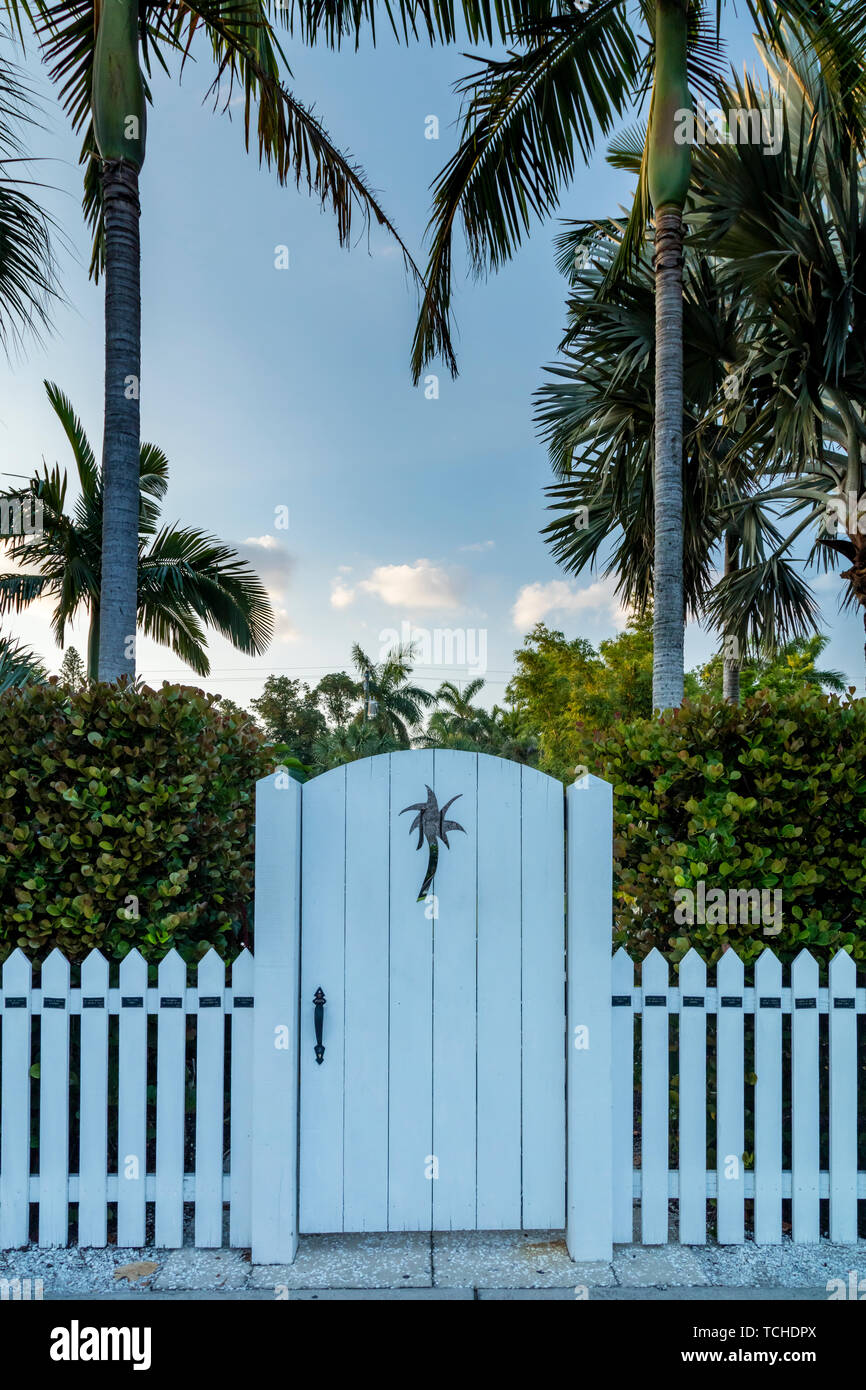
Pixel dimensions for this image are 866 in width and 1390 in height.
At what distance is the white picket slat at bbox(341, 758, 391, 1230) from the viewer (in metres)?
2.73

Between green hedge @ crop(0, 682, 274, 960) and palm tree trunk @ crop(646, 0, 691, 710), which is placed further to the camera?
palm tree trunk @ crop(646, 0, 691, 710)

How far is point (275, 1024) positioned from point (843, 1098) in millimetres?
2189

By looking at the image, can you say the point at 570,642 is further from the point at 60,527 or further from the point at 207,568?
the point at 60,527

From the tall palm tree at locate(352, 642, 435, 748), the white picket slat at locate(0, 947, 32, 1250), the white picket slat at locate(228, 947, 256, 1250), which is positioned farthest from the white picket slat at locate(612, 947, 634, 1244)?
the tall palm tree at locate(352, 642, 435, 748)

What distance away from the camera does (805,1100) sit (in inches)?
109

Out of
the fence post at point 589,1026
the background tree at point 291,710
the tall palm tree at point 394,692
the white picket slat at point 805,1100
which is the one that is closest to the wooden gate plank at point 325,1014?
the fence post at point 589,1026

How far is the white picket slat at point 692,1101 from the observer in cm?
272

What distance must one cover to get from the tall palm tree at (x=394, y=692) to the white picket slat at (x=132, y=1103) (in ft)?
89.7

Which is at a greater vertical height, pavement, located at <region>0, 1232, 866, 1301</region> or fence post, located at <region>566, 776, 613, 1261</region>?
fence post, located at <region>566, 776, 613, 1261</region>

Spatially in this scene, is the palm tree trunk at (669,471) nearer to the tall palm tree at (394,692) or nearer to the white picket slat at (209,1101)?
the white picket slat at (209,1101)

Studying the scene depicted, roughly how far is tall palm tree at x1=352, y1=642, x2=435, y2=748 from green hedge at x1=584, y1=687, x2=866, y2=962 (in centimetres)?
2703

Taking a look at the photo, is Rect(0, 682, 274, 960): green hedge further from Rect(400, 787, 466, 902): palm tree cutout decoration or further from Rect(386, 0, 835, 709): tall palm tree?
Rect(386, 0, 835, 709): tall palm tree
